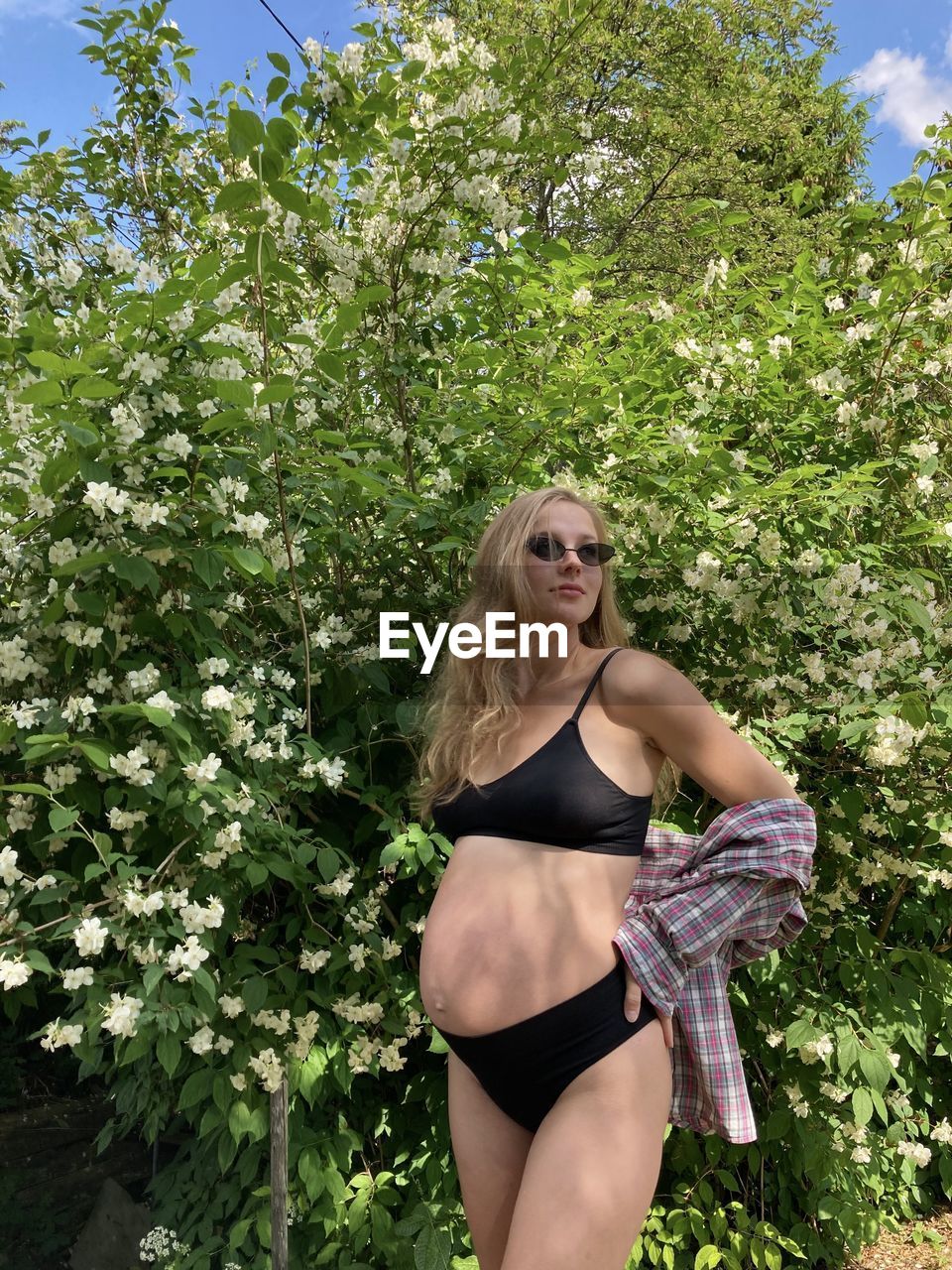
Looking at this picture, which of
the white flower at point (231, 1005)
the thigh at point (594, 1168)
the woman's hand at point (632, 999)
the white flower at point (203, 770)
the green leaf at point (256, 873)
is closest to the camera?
the thigh at point (594, 1168)

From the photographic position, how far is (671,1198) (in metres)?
2.73

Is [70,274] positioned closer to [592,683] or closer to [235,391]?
[235,391]

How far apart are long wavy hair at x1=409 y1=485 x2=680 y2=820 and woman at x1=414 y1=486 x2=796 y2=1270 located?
2 cm

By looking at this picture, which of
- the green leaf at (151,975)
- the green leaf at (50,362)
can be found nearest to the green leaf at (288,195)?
the green leaf at (50,362)

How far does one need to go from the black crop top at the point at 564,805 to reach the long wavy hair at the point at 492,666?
0.12 metres

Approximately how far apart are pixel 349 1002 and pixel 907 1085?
187 cm

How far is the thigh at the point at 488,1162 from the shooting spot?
160cm

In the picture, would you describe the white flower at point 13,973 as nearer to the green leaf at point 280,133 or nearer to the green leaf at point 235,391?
the green leaf at point 235,391

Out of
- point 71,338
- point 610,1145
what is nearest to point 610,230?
point 71,338

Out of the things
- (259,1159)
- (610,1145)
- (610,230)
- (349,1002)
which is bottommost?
(259,1159)

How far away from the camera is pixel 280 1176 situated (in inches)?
88.0

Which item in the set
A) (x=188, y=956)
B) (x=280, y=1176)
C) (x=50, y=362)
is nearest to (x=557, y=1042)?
(x=188, y=956)

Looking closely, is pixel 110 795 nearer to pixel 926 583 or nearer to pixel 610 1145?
pixel 610 1145

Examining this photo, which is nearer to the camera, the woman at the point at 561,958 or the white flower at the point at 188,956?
the woman at the point at 561,958
